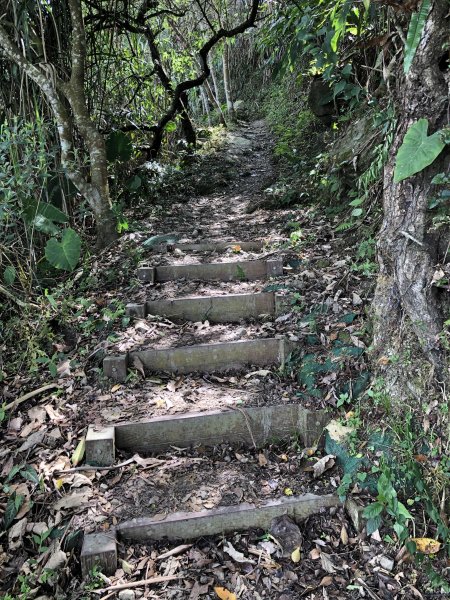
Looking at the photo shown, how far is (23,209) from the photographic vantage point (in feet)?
11.3

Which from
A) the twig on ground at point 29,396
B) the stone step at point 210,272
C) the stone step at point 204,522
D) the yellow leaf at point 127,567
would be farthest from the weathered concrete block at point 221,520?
the stone step at point 210,272

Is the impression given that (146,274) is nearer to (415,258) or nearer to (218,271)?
(218,271)

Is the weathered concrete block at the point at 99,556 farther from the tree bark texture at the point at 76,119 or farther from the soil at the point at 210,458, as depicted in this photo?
the tree bark texture at the point at 76,119

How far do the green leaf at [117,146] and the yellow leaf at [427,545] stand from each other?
16.3ft

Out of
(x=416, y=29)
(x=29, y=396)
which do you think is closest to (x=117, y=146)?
(x=29, y=396)

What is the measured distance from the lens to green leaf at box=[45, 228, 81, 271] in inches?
141

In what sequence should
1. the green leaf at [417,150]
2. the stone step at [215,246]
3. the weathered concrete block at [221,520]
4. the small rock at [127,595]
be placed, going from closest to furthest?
1. the small rock at [127,595]
2. the weathered concrete block at [221,520]
3. the green leaf at [417,150]
4. the stone step at [215,246]

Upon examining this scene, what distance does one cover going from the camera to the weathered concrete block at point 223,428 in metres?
2.45

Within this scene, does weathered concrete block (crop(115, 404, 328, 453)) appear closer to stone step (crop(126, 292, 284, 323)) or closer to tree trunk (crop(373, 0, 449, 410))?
tree trunk (crop(373, 0, 449, 410))

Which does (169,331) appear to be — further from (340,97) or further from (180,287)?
(340,97)

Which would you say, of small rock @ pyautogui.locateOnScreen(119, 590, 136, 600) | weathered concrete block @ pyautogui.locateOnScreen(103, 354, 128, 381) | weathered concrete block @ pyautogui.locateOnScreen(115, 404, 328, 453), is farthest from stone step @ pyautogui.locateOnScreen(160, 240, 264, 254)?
small rock @ pyautogui.locateOnScreen(119, 590, 136, 600)

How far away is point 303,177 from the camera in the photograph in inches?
210

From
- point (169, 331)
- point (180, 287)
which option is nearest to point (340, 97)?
point (180, 287)

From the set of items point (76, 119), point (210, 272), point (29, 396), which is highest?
point (76, 119)
